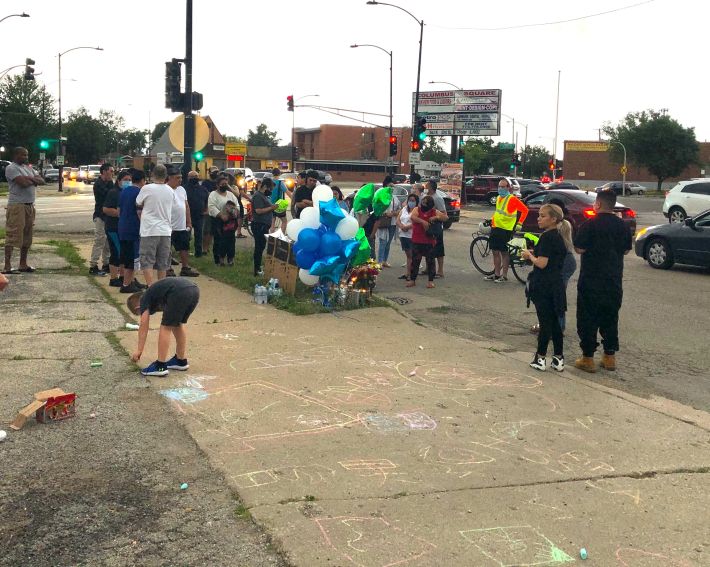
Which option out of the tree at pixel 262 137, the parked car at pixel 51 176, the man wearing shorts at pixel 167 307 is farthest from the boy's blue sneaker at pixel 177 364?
the tree at pixel 262 137

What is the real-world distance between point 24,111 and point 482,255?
5992 centimetres

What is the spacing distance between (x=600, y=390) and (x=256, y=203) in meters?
7.34

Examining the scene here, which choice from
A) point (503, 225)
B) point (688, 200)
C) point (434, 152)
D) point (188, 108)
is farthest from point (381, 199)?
point (434, 152)

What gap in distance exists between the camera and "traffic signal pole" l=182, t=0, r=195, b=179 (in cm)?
1421

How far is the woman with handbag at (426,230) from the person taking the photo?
1193cm

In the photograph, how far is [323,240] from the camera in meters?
9.77

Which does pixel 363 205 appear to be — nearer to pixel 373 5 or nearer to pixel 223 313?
pixel 223 313

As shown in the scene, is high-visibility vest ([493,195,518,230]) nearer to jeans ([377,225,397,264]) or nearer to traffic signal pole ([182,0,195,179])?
jeans ([377,225,397,264])

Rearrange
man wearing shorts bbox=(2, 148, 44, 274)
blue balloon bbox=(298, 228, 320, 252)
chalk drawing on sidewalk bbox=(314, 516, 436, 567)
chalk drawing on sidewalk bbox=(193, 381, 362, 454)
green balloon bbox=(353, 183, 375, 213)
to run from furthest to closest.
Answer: green balloon bbox=(353, 183, 375, 213) < man wearing shorts bbox=(2, 148, 44, 274) < blue balloon bbox=(298, 228, 320, 252) < chalk drawing on sidewalk bbox=(193, 381, 362, 454) < chalk drawing on sidewalk bbox=(314, 516, 436, 567)

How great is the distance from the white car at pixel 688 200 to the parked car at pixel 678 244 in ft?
38.0

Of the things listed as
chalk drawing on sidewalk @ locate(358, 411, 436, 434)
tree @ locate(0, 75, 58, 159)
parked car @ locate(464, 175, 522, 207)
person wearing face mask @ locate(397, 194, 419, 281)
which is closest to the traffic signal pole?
person wearing face mask @ locate(397, 194, 419, 281)

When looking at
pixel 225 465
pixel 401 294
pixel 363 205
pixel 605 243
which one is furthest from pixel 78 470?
pixel 363 205

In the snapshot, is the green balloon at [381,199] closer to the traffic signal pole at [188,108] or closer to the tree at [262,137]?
the traffic signal pole at [188,108]

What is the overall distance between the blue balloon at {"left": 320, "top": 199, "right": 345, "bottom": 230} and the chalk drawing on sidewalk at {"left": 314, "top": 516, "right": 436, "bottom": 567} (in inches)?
244
